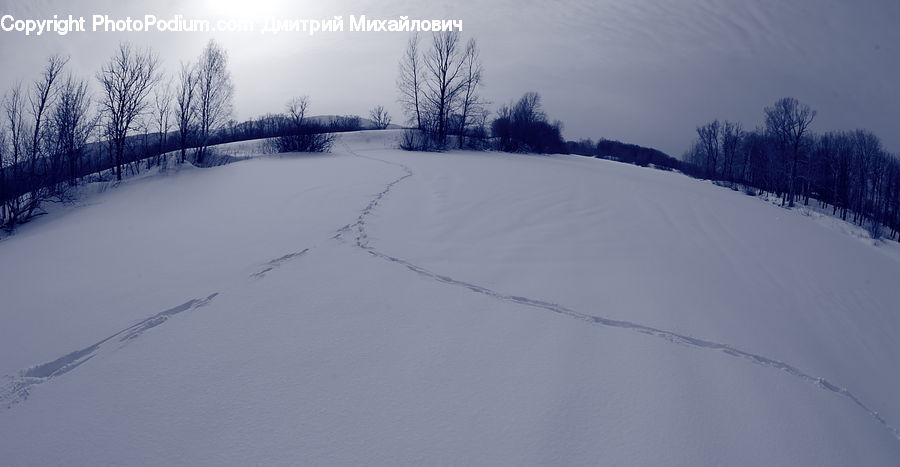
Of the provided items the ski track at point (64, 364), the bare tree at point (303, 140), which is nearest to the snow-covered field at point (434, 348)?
the ski track at point (64, 364)

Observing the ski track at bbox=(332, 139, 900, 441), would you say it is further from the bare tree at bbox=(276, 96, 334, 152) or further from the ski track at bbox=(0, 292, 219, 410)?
the bare tree at bbox=(276, 96, 334, 152)

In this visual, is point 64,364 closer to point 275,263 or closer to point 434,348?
point 275,263

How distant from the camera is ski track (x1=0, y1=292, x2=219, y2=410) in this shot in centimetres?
192

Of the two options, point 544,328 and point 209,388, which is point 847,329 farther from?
point 209,388

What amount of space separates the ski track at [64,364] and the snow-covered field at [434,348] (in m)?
0.02

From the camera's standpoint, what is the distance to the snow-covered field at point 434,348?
5.50 ft

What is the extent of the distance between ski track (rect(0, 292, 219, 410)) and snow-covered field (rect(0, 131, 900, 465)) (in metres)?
0.02

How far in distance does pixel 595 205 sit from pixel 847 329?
12.0 ft

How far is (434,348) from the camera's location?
2311 mm

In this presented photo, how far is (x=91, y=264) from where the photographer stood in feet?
13.2

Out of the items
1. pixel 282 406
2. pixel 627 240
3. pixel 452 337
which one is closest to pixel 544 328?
pixel 452 337

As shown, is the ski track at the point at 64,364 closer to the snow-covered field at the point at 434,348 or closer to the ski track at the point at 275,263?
the snow-covered field at the point at 434,348

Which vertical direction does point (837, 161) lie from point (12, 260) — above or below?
above

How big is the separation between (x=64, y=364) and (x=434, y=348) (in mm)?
2086
